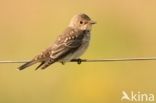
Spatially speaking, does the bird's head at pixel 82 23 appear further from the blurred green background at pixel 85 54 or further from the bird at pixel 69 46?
the blurred green background at pixel 85 54

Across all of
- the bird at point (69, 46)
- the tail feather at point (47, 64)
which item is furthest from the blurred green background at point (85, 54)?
the tail feather at point (47, 64)

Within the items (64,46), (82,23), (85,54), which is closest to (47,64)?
(64,46)

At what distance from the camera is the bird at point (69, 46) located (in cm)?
1396

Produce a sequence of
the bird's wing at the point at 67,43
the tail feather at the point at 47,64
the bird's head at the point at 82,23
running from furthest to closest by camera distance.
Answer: the bird's head at the point at 82,23
the bird's wing at the point at 67,43
the tail feather at the point at 47,64

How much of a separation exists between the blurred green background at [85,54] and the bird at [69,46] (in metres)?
0.93

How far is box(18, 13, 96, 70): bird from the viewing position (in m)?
14.0

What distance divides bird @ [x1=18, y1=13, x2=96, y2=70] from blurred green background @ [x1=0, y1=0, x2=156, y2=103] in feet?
3.05

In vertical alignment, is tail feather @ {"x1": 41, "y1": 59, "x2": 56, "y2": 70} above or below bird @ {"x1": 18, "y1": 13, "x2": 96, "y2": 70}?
below

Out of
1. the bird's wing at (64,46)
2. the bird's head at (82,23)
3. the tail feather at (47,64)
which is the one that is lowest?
the tail feather at (47,64)

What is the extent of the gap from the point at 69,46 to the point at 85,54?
2774 millimetres

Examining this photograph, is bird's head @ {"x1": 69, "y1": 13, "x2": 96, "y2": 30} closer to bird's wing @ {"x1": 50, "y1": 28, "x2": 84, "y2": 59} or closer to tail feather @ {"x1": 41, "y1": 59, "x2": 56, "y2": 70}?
bird's wing @ {"x1": 50, "y1": 28, "x2": 84, "y2": 59}

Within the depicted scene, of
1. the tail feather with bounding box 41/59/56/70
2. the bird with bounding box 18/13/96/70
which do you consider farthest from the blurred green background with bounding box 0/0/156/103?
the tail feather with bounding box 41/59/56/70

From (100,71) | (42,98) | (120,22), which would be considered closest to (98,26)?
(120,22)

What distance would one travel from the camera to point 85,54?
17094 mm
